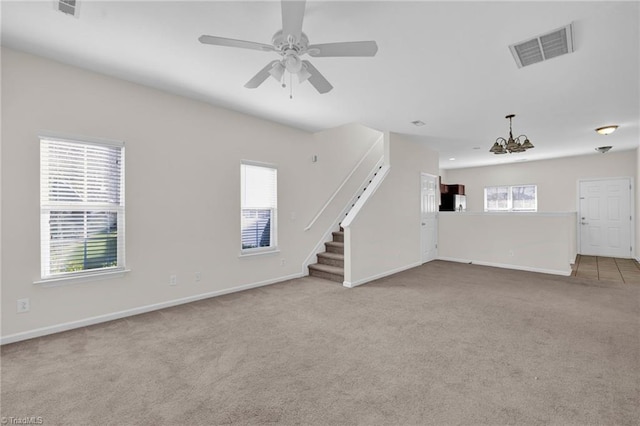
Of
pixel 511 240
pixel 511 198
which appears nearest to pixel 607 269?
pixel 511 240

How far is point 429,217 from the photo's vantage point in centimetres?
698

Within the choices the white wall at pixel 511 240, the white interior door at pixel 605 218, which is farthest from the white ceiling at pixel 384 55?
the white interior door at pixel 605 218

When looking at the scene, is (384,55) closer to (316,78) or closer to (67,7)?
(316,78)

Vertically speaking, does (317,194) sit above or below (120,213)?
above

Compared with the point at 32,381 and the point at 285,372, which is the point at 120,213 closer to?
the point at 32,381

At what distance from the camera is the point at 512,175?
8.80 metres

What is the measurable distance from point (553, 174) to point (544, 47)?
23.4 ft

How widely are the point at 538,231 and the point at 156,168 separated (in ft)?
22.3

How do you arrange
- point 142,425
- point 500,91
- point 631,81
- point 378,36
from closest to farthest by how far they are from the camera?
point 142,425 → point 378,36 → point 631,81 → point 500,91

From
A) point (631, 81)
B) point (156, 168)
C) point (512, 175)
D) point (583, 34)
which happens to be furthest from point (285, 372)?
point (512, 175)

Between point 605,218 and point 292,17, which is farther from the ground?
point 292,17

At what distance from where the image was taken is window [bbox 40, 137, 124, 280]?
2904 millimetres

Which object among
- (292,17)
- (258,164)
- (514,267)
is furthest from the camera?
(514,267)

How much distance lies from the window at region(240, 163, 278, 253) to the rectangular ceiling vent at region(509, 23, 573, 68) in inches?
138
